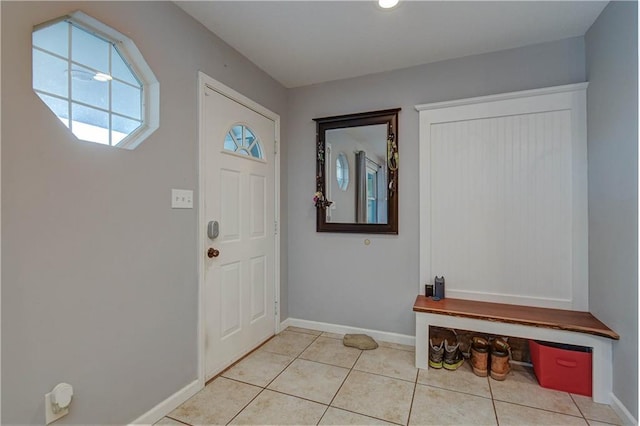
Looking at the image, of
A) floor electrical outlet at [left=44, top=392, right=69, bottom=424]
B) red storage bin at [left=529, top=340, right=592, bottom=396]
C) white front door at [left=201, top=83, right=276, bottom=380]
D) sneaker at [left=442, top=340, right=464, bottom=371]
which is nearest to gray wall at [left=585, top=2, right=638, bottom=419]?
Answer: red storage bin at [left=529, top=340, right=592, bottom=396]

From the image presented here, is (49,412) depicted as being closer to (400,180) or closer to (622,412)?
(400,180)

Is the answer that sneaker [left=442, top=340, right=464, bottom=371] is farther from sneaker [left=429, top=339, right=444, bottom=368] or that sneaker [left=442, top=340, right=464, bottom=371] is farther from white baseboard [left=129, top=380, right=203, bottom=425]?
white baseboard [left=129, top=380, right=203, bottom=425]

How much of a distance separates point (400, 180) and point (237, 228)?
4.84 feet

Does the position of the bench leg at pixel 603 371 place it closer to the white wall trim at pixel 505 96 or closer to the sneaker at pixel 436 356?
the sneaker at pixel 436 356

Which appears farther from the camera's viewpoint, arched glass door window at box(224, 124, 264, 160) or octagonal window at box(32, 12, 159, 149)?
arched glass door window at box(224, 124, 264, 160)

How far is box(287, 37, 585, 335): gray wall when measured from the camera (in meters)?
2.39

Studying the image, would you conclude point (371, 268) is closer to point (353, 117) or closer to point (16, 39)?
point (353, 117)

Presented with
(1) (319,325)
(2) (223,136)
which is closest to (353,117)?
(2) (223,136)

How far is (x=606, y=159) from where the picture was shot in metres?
1.93

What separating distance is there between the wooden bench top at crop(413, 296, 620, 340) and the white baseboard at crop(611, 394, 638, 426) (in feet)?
1.22

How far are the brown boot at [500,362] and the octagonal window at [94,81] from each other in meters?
2.72

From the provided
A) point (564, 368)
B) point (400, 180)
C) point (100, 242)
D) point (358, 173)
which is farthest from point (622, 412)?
point (100, 242)

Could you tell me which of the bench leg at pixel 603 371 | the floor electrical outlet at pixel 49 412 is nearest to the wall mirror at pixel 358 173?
the bench leg at pixel 603 371

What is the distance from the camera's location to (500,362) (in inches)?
85.2
